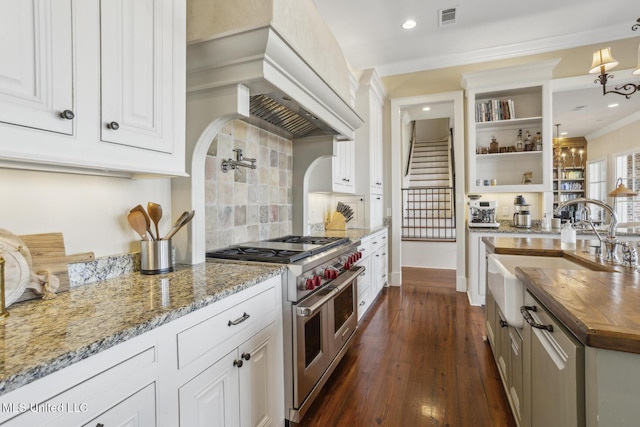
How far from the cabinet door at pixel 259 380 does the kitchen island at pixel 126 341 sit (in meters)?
0.02

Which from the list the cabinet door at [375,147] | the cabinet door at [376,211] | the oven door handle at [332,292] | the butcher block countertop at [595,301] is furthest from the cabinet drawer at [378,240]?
the butcher block countertop at [595,301]

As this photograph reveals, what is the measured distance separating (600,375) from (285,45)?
1615mm

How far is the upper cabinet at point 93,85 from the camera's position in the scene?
2.74ft

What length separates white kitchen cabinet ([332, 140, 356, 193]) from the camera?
3219 millimetres

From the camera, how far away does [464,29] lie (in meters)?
A: 3.18

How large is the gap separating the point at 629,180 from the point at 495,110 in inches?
172

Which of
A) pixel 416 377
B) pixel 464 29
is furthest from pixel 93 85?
pixel 464 29

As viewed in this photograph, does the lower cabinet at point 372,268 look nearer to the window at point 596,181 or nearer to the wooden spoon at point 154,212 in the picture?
the wooden spoon at point 154,212

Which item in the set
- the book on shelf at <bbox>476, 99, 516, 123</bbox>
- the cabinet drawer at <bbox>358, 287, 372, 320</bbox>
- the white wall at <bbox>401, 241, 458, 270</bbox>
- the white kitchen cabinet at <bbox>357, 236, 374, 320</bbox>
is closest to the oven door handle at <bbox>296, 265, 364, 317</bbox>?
the white kitchen cabinet at <bbox>357, 236, 374, 320</bbox>

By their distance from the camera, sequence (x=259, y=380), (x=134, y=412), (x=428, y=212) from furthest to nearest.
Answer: (x=428, y=212)
(x=259, y=380)
(x=134, y=412)

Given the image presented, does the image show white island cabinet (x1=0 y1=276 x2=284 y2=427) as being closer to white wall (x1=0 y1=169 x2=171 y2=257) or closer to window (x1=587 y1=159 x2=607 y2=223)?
white wall (x1=0 y1=169 x2=171 y2=257)

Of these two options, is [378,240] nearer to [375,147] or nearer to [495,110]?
[375,147]

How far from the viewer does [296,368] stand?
1.59 metres

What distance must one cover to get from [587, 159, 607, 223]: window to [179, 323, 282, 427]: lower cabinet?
835cm
